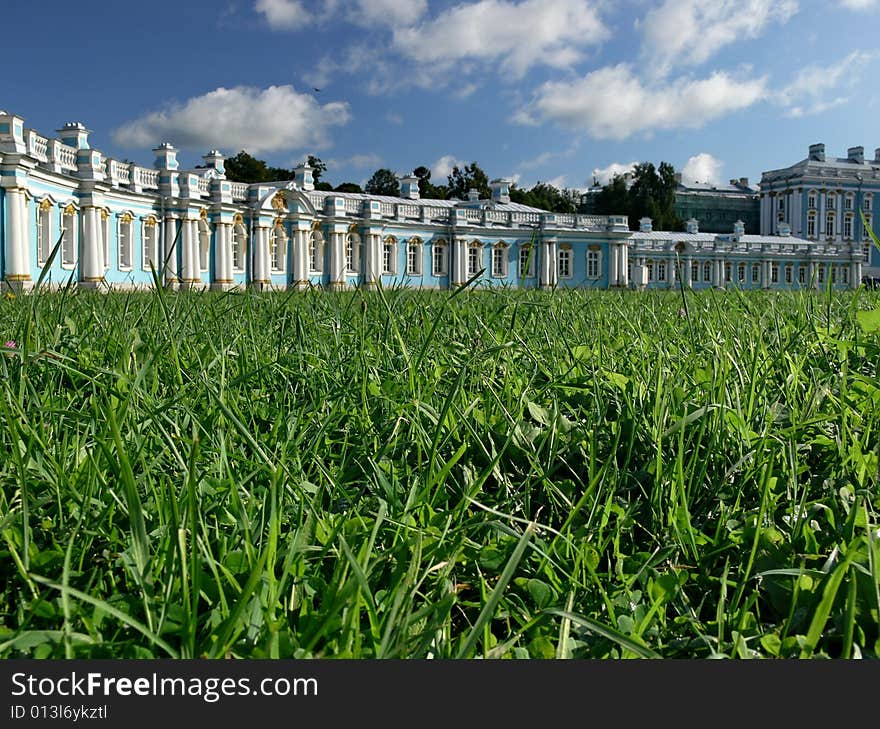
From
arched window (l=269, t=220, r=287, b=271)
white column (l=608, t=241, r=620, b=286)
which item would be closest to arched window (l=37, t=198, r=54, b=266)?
arched window (l=269, t=220, r=287, b=271)

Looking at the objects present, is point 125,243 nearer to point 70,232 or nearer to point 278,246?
point 70,232

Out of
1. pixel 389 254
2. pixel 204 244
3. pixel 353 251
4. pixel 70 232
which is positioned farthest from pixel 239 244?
pixel 70 232

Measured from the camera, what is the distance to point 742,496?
122 centimetres

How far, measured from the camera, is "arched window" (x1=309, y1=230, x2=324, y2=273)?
42.3 metres

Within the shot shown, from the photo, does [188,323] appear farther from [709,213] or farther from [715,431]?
[709,213]

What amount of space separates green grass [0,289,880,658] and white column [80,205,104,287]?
93.0 ft

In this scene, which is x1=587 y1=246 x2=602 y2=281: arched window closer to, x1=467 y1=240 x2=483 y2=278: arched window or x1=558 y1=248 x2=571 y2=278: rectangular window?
x1=558 y1=248 x2=571 y2=278: rectangular window

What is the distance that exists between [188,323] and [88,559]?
58.7 inches

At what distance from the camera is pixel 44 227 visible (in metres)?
26.9

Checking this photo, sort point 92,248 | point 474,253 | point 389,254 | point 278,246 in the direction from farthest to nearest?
1. point 474,253
2. point 389,254
3. point 278,246
4. point 92,248

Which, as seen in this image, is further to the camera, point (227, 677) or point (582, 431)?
point (582, 431)

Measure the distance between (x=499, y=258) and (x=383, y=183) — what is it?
750 inches

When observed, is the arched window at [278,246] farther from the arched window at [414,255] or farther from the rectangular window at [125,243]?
the rectangular window at [125,243]

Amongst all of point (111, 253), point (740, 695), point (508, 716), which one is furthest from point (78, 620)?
point (111, 253)
